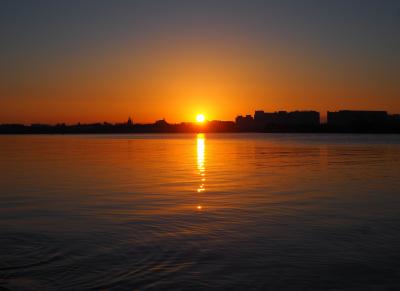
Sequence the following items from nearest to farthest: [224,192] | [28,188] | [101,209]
Result: [101,209], [224,192], [28,188]

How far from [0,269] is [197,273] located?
14.1 feet

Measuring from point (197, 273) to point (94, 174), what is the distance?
25600 millimetres

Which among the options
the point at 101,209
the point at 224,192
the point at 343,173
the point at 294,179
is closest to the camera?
the point at 101,209

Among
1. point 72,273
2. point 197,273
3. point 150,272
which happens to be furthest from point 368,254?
point 72,273

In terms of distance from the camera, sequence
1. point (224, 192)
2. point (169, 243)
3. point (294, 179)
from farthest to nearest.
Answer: point (294, 179) → point (224, 192) → point (169, 243)

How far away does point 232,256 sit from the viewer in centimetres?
1245

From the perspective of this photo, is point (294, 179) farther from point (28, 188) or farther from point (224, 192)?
point (28, 188)

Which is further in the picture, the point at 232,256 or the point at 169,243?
the point at 169,243

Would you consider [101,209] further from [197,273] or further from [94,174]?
[94,174]

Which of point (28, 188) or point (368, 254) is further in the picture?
point (28, 188)

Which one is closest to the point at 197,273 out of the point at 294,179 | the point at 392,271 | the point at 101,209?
Answer: the point at 392,271

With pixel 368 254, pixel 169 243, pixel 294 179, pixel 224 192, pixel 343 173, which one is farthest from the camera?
pixel 343 173

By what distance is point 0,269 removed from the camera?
438 inches

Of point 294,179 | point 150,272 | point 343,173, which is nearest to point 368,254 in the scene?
point 150,272
